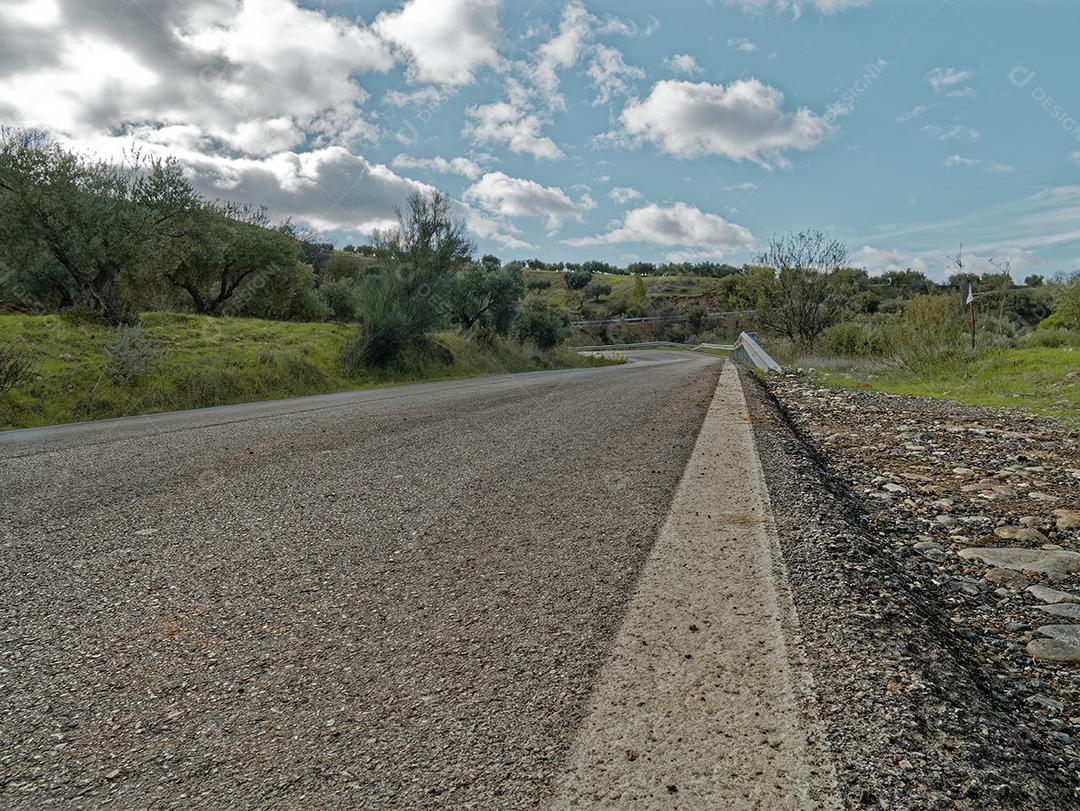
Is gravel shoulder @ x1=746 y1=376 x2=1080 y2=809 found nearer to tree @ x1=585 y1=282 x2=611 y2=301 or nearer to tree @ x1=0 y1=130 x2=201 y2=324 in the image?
tree @ x1=0 y1=130 x2=201 y2=324

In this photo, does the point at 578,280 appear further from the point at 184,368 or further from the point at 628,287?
the point at 184,368

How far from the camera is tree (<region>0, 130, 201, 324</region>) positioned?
1594 cm

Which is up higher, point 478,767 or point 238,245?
point 238,245

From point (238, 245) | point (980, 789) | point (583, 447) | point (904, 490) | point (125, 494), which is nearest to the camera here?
point (980, 789)

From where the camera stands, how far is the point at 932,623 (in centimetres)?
173

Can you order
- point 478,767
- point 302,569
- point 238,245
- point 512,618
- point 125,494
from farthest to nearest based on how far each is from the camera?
point 238,245 < point 125,494 < point 302,569 < point 512,618 < point 478,767

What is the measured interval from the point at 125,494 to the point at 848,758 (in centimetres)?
351

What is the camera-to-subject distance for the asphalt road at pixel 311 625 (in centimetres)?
116

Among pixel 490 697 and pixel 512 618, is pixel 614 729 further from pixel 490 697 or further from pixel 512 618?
pixel 512 618

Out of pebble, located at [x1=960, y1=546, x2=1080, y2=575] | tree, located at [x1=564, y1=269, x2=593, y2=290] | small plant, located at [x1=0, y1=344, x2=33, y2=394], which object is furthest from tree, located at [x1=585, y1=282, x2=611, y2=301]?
pebble, located at [x1=960, y1=546, x2=1080, y2=575]

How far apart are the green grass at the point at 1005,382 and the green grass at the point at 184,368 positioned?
12209 mm

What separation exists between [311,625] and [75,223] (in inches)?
777

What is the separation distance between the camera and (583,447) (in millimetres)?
4336

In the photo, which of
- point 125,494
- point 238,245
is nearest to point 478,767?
point 125,494
